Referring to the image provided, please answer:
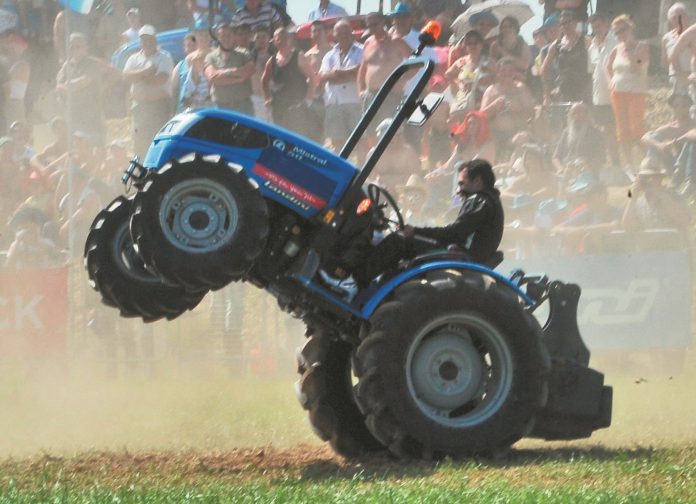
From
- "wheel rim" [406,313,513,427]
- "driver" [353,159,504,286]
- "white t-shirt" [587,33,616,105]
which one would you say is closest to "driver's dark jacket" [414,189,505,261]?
"driver" [353,159,504,286]

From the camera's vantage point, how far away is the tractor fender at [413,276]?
26.4 ft

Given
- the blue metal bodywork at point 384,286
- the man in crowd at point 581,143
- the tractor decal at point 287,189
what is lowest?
the blue metal bodywork at point 384,286

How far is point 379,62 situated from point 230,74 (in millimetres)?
1796

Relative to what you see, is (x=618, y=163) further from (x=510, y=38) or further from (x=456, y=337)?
(x=456, y=337)

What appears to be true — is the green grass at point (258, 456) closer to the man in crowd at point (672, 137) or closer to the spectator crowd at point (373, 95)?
the spectator crowd at point (373, 95)

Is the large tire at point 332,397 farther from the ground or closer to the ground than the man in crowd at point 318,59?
closer to the ground

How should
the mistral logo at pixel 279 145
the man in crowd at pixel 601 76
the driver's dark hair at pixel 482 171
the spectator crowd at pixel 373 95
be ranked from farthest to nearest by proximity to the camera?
the man in crowd at pixel 601 76 → the spectator crowd at pixel 373 95 → the driver's dark hair at pixel 482 171 → the mistral logo at pixel 279 145

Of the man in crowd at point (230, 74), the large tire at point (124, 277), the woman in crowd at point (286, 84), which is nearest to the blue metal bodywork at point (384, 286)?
the large tire at point (124, 277)

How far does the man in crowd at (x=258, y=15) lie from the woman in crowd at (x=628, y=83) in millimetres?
3890

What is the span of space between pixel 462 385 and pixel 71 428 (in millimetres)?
4809

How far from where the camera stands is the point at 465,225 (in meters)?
8.40

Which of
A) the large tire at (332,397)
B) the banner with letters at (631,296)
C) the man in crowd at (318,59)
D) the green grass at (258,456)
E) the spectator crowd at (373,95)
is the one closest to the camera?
the green grass at (258,456)

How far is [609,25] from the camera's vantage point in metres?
14.2

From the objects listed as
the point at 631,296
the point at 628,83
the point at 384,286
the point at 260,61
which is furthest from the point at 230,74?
the point at 384,286
